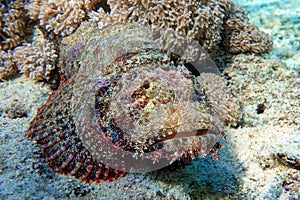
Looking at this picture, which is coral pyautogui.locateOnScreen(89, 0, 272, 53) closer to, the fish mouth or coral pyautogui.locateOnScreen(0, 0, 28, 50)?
coral pyautogui.locateOnScreen(0, 0, 28, 50)

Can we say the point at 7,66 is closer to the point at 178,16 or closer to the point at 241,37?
the point at 178,16

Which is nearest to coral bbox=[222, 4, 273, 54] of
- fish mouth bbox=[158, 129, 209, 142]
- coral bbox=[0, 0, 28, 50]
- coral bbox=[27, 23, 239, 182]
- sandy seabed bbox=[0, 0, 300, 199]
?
sandy seabed bbox=[0, 0, 300, 199]

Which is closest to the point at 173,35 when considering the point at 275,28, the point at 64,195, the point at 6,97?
the point at 64,195

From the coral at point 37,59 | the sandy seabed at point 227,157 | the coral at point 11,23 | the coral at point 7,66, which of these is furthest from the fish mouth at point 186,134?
the coral at point 11,23

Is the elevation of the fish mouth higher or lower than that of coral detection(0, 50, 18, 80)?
higher

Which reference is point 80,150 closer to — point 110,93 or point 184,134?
point 110,93

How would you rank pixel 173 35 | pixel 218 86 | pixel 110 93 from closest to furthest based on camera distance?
pixel 110 93 → pixel 173 35 → pixel 218 86

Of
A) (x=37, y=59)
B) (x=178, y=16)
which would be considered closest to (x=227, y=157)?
(x=178, y=16)
